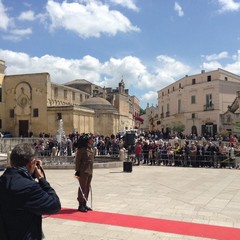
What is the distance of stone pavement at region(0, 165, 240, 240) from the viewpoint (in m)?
6.88

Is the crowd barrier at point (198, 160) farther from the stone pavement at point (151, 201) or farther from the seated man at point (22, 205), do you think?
the seated man at point (22, 205)

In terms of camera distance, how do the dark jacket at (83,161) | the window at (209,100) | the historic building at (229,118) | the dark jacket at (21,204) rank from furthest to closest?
the window at (209,100)
the historic building at (229,118)
the dark jacket at (83,161)
the dark jacket at (21,204)

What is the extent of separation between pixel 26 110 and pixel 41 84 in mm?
3795

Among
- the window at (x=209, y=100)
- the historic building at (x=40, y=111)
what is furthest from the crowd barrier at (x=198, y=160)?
the window at (x=209, y=100)

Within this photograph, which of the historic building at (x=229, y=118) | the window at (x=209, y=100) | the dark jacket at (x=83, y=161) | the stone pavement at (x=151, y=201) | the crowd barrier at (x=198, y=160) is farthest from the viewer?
the window at (x=209, y=100)

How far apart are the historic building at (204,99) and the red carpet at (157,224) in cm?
4270

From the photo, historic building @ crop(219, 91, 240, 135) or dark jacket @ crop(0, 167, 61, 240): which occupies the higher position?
historic building @ crop(219, 91, 240, 135)

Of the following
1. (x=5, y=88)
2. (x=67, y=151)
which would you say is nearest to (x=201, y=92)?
(x=5, y=88)

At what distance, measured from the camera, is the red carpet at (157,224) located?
6914mm

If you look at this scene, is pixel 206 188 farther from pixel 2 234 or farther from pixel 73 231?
pixel 2 234

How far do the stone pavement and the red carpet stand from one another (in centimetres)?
24

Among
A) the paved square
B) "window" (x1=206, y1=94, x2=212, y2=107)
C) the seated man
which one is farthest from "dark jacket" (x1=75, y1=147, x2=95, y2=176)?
"window" (x1=206, y1=94, x2=212, y2=107)

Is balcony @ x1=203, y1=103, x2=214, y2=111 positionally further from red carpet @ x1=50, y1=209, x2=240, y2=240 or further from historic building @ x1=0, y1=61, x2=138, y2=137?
red carpet @ x1=50, y1=209, x2=240, y2=240

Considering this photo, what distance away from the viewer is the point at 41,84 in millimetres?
44750
